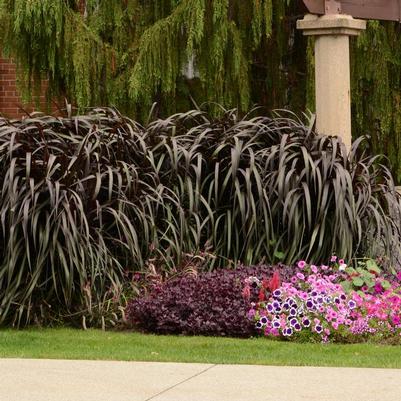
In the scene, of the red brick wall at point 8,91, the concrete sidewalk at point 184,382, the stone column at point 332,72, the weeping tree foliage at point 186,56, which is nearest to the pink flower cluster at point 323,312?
the concrete sidewalk at point 184,382

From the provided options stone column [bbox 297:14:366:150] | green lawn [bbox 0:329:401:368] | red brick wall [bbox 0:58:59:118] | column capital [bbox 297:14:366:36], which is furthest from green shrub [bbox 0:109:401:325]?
red brick wall [bbox 0:58:59:118]

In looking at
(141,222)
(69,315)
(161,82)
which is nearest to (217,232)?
(141,222)

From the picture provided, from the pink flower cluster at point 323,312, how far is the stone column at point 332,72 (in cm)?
230

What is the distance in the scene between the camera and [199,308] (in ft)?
28.1

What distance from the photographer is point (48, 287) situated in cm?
898

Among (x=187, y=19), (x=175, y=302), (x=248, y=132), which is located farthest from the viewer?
(x=187, y=19)

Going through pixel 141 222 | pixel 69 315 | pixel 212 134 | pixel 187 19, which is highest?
pixel 187 19

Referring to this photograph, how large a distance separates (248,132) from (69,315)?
253cm

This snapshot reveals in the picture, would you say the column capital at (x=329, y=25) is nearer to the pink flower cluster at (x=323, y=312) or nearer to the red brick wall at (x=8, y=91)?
the pink flower cluster at (x=323, y=312)

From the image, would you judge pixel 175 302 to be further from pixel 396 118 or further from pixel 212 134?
pixel 396 118

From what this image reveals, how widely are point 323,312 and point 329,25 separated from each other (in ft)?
10.6

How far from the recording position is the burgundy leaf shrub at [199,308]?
844 cm

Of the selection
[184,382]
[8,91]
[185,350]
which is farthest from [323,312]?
[8,91]

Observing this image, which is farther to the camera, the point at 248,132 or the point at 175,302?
the point at 248,132
